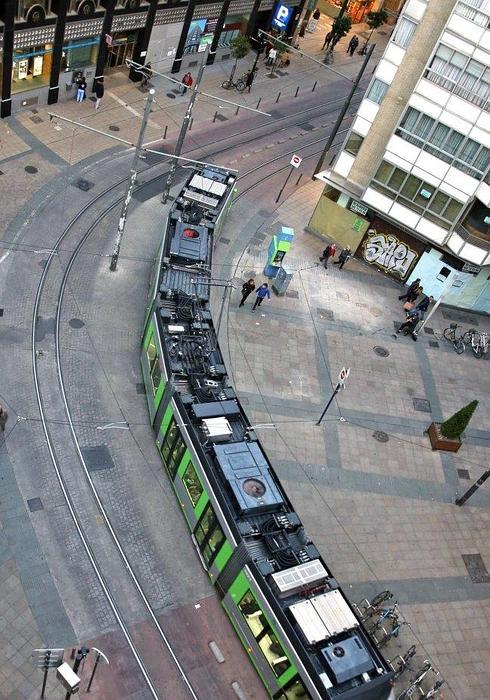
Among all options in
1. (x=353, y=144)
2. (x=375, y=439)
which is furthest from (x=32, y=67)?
(x=375, y=439)

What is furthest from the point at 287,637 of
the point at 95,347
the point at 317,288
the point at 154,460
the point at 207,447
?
the point at 317,288

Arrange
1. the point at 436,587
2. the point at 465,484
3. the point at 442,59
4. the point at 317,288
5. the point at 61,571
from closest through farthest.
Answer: the point at 61,571, the point at 436,587, the point at 465,484, the point at 442,59, the point at 317,288

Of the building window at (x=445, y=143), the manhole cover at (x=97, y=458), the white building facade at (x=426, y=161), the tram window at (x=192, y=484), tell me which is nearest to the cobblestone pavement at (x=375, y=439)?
the white building facade at (x=426, y=161)

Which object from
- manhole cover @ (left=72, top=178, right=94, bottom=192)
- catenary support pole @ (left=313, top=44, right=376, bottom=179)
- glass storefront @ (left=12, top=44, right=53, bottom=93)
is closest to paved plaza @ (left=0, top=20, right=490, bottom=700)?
manhole cover @ (left=72, top=178, right=94, bottom=192)

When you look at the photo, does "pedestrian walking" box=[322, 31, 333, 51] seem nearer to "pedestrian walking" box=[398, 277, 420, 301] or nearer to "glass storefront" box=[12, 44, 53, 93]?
"glass storefront" box=[12, 44, 53, 93]

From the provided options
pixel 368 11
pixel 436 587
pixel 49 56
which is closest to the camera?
pixel 436 587

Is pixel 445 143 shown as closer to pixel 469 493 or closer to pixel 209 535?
pixel 469 493

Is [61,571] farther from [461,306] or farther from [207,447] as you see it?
[461,306]
